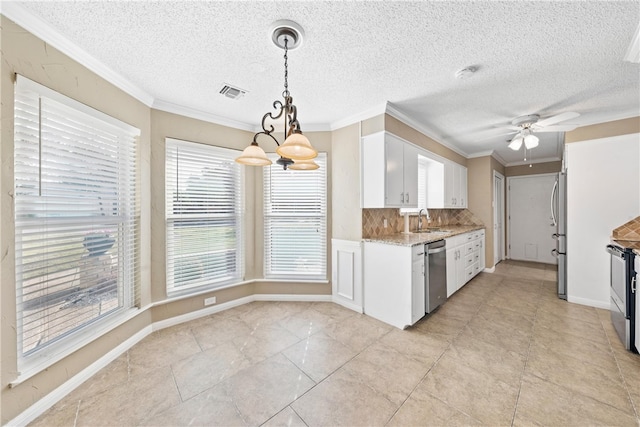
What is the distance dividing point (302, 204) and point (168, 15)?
241 centimetres

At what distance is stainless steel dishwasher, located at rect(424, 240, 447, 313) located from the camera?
9.66 feet

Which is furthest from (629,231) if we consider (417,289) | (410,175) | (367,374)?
(367,374)

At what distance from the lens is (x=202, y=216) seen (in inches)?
122

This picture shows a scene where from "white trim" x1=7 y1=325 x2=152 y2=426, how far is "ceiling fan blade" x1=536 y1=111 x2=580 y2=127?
507cm

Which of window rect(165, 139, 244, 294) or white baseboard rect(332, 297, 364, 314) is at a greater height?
window rect(165, 139, 244, 294)

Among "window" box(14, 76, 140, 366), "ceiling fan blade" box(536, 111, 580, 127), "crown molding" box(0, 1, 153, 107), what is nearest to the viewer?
"crown molding" box(0, 1, 153, 107)

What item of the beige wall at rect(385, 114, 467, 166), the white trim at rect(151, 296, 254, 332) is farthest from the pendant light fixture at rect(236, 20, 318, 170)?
the white trim at rect(151, 296, 254, 332)

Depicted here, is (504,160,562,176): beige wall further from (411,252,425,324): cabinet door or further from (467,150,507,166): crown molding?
(411,252,425,324): cabinet door

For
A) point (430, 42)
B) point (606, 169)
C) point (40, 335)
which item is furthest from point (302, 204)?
point (606, 169)

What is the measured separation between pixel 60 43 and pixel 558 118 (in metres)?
4.68

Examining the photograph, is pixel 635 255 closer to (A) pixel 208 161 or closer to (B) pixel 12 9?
(A) pixel 208 161

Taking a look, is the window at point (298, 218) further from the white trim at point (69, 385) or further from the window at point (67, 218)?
the white trim at point (69, 385)

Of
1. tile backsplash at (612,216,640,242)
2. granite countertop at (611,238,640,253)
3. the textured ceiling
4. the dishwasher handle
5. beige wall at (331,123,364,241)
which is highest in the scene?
the textured ceiling

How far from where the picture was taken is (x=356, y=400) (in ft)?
5.66
